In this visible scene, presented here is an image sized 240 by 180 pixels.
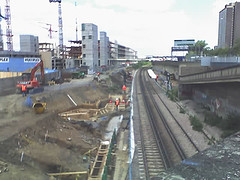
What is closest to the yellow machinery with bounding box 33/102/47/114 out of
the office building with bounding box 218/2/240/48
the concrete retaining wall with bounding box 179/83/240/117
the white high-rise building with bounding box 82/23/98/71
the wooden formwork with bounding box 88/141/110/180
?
the wooden formwork with bounding box 88/141/110/180

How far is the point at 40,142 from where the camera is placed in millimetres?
18203

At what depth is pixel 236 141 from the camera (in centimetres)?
482

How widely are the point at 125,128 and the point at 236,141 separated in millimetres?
17836

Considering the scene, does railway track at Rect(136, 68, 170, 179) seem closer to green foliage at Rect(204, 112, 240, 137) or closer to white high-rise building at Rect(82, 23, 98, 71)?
green foliage at Rect(204, 112, 240, 137)

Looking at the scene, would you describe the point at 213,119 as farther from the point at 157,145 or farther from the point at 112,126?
the point at 112,126

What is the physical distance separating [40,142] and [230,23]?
423ft

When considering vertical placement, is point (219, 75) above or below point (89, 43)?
below

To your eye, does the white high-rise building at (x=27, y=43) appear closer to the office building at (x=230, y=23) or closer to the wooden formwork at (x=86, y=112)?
the wooden formwork at (x=86, y=112)

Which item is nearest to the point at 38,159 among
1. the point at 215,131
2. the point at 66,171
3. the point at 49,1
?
the point at 66,171

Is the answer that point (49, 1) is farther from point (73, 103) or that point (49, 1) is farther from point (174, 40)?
point (73, 103)

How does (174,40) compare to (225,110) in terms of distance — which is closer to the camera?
(225,110)

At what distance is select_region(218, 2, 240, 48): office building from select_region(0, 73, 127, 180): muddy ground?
11222 centimetres

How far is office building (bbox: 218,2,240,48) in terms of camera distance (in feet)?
389

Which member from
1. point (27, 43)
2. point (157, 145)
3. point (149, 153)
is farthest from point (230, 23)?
point (149, 153)
